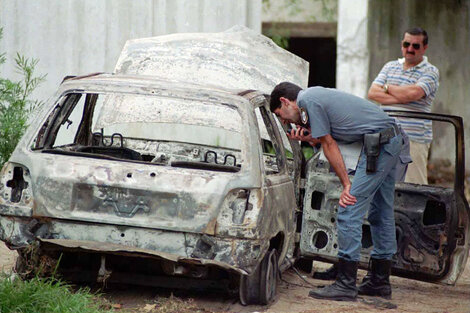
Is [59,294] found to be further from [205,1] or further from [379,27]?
[379,27]

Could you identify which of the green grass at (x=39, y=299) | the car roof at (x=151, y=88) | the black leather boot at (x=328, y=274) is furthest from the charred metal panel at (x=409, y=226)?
the green grass at (x=39, y=299)

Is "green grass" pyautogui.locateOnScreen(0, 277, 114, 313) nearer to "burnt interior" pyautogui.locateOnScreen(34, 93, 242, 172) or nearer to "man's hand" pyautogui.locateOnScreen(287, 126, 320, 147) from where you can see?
"burnt interior" pyautogui.locateOnScreen(34, 93, 242, 172)

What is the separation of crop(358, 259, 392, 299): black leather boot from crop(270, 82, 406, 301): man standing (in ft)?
0.95

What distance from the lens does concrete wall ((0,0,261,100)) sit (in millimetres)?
10688

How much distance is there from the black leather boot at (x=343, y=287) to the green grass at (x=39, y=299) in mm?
1788

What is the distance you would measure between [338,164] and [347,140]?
0.24 m

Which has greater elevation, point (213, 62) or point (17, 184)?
point (213, 62)

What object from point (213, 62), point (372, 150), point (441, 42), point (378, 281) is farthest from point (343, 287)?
point (441, 42)

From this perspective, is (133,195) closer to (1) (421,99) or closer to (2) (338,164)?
(2) (338,164)

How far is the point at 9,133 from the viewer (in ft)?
28.6

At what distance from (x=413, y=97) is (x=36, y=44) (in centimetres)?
452

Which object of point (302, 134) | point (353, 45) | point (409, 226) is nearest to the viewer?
point (302, 134)

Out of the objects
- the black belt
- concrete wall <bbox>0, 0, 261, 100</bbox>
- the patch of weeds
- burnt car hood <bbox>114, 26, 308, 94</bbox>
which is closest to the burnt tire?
the patch of weeds

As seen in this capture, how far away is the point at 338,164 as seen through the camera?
6.75 meters
